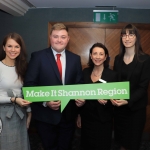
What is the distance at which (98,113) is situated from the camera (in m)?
1.79

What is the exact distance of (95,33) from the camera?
3.66 meters

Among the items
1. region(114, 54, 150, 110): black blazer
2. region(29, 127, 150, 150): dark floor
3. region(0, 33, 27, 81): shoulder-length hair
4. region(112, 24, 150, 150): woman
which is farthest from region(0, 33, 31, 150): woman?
region(29, 127, 150, 150): dark floor

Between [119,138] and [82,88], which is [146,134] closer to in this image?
[119,138]

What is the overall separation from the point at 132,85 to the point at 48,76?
87cm

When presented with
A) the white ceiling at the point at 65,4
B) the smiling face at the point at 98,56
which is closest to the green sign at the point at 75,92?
the smiling face at the point at 98,56

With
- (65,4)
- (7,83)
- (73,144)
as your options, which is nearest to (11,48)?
(7,83)

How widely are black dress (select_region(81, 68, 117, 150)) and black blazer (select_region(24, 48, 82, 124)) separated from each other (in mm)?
151

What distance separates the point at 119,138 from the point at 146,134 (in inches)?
74.3

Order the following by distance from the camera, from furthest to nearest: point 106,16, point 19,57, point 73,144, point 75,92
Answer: point 106,16 < point 73,144 < point 19,57 < point 75,92

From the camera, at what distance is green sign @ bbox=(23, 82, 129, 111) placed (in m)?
1.62

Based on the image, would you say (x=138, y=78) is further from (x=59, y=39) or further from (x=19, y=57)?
(x=19, y=57)

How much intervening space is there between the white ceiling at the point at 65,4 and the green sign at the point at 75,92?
1816mm

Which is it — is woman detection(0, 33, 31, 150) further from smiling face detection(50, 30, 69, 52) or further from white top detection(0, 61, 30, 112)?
smiling face detection(50, 30, 69, 52)

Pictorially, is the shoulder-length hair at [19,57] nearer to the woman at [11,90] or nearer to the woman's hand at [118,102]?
the woman at [11,90]
